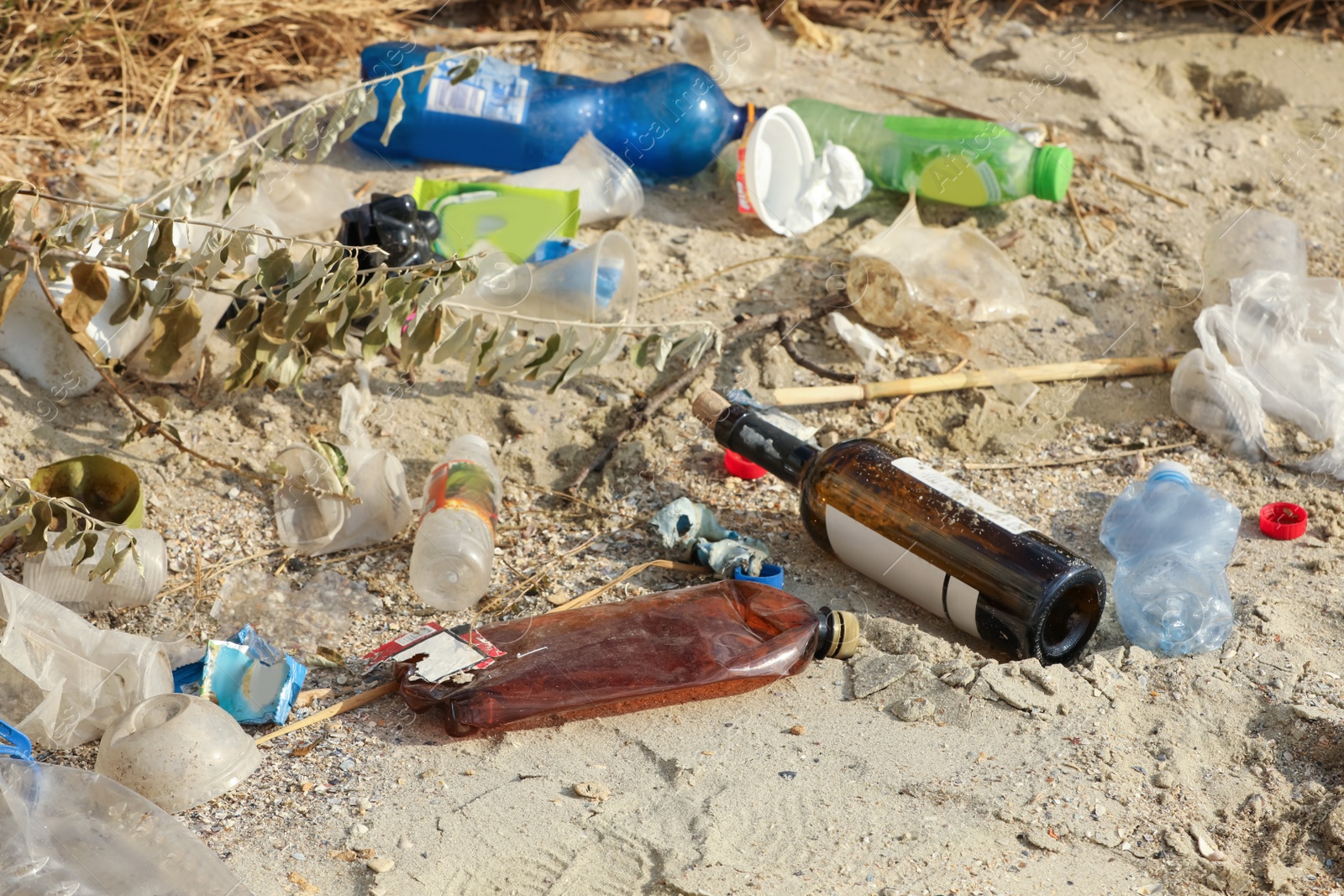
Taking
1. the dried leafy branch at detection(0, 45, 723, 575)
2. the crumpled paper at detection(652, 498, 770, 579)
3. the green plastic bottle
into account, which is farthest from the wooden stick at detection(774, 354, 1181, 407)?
the green plastic bottle

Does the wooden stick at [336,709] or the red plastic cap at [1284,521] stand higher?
the red plastic cap at [1284,521]

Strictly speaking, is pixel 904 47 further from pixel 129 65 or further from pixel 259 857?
pixel 259 857

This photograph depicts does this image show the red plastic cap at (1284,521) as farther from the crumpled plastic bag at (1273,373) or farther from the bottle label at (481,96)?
the bottle label at (481,96)

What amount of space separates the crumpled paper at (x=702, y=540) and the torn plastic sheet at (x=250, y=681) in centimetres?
72

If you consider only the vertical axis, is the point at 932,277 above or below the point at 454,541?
above

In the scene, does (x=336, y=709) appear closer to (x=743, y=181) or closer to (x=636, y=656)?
(x=636, y=656)

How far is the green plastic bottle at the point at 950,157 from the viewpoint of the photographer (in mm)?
3062

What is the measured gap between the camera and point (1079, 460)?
263 centimetres

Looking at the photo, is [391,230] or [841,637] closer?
[841,637]

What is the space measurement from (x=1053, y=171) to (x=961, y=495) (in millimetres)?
1269

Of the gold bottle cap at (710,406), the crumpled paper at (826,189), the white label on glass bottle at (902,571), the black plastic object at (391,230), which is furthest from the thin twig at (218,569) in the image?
the crumpled paper at (826,189)

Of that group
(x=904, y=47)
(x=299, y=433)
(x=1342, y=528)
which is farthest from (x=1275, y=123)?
(x=299, y=433)

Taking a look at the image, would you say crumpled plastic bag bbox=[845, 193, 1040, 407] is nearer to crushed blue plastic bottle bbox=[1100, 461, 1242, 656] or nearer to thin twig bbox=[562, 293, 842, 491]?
thin twig bbox=[562, 293, 842, 491]

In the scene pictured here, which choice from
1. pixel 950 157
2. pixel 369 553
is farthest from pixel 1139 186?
pixel 369 553
